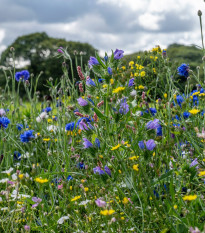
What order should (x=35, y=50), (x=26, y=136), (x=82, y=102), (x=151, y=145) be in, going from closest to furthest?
1. (x=151, y=145)
2. (x=82, y=102)
3. (x=26, y=136)
4. (x=35, y=50)

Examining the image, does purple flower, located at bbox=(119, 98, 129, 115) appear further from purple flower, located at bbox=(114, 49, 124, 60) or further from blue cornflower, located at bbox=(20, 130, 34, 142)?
blue cornflower, located at bbox=(20, 130, 34, 142)

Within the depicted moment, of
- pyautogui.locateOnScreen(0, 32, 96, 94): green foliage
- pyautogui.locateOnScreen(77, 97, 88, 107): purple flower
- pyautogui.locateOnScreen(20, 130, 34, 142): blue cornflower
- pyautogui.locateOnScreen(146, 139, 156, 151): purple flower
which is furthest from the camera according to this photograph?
pyautogui.locateOnScreen(0, 32, 96, 94): green foliage

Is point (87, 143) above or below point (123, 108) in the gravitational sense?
below

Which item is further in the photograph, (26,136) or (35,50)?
(35,50)

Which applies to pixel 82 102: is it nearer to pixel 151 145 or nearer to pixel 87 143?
pixel 87 143

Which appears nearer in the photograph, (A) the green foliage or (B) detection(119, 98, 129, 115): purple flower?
(B) detection(119, 98, 129, 115): purple flower

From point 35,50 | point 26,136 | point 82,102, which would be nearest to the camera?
point 82,102

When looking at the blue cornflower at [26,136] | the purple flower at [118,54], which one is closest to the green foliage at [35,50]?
the blue cornflower at [26,136]

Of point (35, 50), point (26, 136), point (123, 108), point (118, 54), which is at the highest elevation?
Result: point (35, 50)

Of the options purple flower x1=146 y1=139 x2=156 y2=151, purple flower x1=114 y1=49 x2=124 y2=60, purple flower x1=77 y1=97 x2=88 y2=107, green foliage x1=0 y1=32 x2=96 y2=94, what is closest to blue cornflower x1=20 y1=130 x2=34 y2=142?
purple flower x1=77 y1=97 x2=88 y2=107

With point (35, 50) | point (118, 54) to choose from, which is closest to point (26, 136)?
point (118, 54)

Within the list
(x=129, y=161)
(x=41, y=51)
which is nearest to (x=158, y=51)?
(x=129, y=161)

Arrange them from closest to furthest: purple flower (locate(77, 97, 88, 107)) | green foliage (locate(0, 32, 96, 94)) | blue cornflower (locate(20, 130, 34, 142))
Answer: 1. purple flower (locate(77, 97, 88, 107))
2. blue cornflower (locate(20, 130, 34, 142))
3. green foliage (locate(0, 32, 96, 94))

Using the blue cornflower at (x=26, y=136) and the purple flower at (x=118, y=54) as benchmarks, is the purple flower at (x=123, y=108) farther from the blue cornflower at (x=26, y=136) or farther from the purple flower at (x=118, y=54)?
the blue cornflower at (x=26, y=136)
